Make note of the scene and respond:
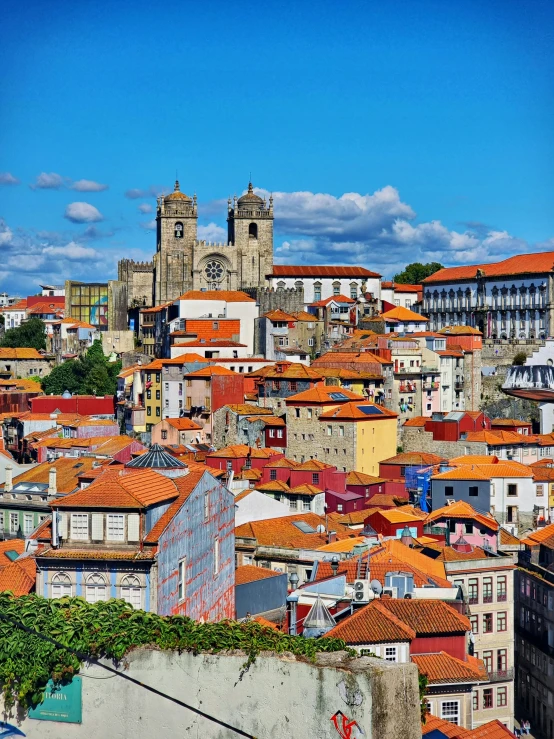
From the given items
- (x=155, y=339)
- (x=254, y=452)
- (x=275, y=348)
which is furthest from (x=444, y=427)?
(x=155, y=339)

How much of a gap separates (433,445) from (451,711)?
121ft

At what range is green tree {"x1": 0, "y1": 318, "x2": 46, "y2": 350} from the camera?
347ft

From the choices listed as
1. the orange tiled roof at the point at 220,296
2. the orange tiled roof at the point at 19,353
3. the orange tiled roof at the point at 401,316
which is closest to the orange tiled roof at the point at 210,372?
→ the orange tiled roof at the point at 220,296

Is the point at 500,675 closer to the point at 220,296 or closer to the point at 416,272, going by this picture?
the point at 220,296

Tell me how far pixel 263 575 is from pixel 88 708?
16047 millimetres

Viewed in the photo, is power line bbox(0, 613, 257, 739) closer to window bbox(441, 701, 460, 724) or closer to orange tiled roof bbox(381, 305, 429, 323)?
window bbox(441, 701, 460, 724)

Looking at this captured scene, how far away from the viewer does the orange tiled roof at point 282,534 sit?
38.4 meters

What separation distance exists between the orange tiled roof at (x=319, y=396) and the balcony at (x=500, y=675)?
25.1 metres

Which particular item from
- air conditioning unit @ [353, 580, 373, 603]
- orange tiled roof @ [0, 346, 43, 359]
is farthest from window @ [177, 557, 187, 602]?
orange tiled roof @ [0, 346, 43, 359]

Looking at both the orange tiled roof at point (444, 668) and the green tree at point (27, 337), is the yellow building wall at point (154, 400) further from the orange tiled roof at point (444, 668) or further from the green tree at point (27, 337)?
the orange tiled roof at point (444, 668)

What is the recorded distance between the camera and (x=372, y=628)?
75.5 feet

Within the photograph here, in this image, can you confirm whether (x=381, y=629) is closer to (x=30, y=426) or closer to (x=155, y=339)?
(x=30, y=426)

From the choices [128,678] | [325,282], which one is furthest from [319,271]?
[128,678]

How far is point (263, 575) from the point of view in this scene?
2970 cm
